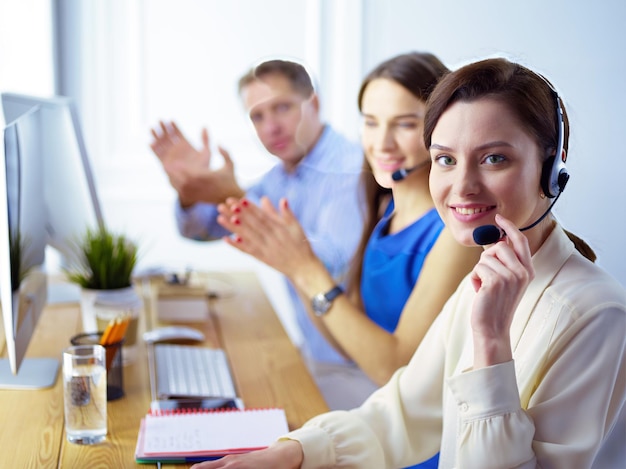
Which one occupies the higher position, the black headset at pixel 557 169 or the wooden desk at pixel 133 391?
the black headset at pixel 557 169

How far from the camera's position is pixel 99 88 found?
353 cm

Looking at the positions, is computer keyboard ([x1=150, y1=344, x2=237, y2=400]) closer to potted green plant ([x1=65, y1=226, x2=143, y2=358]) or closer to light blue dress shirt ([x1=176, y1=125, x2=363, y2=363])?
potted green plant ([x1=65, y1=226, x2=143, y2=358])

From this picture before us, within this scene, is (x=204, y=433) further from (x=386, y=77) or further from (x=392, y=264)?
(x=386, y=77)

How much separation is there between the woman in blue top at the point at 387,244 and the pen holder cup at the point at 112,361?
1.23 feet

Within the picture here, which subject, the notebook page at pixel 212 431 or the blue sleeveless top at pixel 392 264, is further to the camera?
the blue sleeveless top at pixel 392 264

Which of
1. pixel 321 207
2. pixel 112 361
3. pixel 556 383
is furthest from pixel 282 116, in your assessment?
pixel 556 383

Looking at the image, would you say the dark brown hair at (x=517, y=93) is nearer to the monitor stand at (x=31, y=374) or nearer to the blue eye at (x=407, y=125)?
the blue eye at (x=407, y=125)

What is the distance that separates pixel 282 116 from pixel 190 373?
2.41 feet

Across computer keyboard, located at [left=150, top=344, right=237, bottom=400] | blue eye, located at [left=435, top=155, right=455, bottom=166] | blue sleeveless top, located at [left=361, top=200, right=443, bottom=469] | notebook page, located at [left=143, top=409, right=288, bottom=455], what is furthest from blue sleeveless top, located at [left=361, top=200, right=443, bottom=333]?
blue eye, located at [left=435, top=155, right=455, bottom=166]

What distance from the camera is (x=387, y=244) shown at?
1682 mm

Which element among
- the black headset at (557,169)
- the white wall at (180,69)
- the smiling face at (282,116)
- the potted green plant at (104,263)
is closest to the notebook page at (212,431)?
the potted green plant at (104,263)

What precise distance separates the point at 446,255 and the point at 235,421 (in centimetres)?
46

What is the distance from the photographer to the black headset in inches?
34.4

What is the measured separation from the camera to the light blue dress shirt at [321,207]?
193 cm
